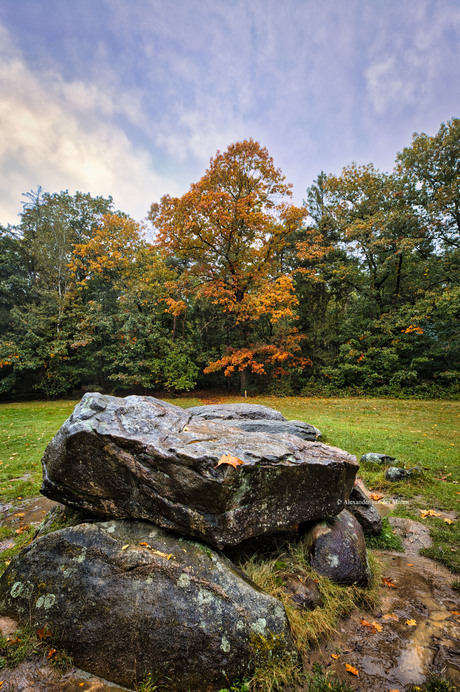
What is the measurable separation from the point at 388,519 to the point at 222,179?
1705 centimetres

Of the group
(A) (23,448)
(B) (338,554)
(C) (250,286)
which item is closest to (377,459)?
(B) (338,554)

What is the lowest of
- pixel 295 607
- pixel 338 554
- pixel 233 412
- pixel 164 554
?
pixel 295 607

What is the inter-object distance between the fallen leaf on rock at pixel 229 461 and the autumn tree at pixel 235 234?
40.8ft

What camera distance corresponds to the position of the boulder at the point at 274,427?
540 centimetres

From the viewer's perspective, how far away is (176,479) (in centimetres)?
308

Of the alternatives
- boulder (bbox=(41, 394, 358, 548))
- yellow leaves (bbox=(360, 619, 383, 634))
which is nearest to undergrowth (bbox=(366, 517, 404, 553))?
yellow leaves (bbox=(360, 619, 383, 634))

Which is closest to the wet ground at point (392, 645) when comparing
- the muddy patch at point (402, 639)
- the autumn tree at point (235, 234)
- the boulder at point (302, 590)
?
the muddy patch at point (402, 639)

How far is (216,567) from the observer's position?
2.98 m

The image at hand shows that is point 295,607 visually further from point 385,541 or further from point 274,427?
point 274,427

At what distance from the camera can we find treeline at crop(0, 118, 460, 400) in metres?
16.5

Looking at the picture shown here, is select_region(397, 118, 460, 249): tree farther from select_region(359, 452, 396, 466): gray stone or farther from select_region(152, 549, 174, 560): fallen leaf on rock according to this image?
select_region(152, 549, 174, 560): fallen leaf on rock

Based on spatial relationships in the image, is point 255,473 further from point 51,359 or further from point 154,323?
point 51,359

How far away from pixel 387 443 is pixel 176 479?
7.56 metres

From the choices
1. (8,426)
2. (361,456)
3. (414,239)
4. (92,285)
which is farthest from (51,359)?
(414,239)
